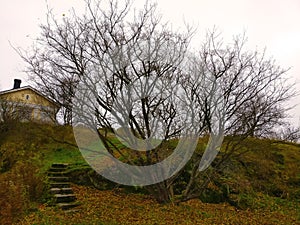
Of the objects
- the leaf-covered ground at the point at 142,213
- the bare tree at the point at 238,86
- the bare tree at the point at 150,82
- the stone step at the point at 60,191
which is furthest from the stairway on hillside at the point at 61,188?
the bare tree at the point at 238,86

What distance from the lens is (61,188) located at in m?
7.39

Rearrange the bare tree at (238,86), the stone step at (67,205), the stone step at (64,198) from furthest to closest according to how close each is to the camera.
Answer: the bare tree at (238,86) → the stone step at (64,198) → the stone step at (67,205)

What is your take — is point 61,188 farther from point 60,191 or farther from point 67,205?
point 67,205

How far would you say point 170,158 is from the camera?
7.89 metres

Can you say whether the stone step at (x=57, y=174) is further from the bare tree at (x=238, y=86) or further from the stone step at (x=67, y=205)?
the bare tree at (x=238, y=86)

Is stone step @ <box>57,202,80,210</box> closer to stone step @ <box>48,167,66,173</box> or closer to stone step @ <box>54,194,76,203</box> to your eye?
stone step @ <box>54,194,76,203</box>

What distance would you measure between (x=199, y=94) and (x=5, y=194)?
5112 mm

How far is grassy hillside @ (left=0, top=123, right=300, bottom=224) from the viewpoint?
5598 millimetres

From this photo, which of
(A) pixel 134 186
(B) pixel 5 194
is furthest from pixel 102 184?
(B) pixel 5 194

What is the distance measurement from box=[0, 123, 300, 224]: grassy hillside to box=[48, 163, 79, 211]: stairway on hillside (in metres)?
0.25

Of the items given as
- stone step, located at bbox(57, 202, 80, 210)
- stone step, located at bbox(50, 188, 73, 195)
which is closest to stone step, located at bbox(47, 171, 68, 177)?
stone step, located at bbox(50, 188, 73, 195)

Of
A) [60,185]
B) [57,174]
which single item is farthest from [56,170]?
[60,185]

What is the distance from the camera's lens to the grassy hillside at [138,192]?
5598 millimetres

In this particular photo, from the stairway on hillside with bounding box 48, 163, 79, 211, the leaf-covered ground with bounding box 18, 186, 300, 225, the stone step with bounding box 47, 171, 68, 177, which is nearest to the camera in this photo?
the leaf-covered ground with bounding box 18, 186, 300, 225
